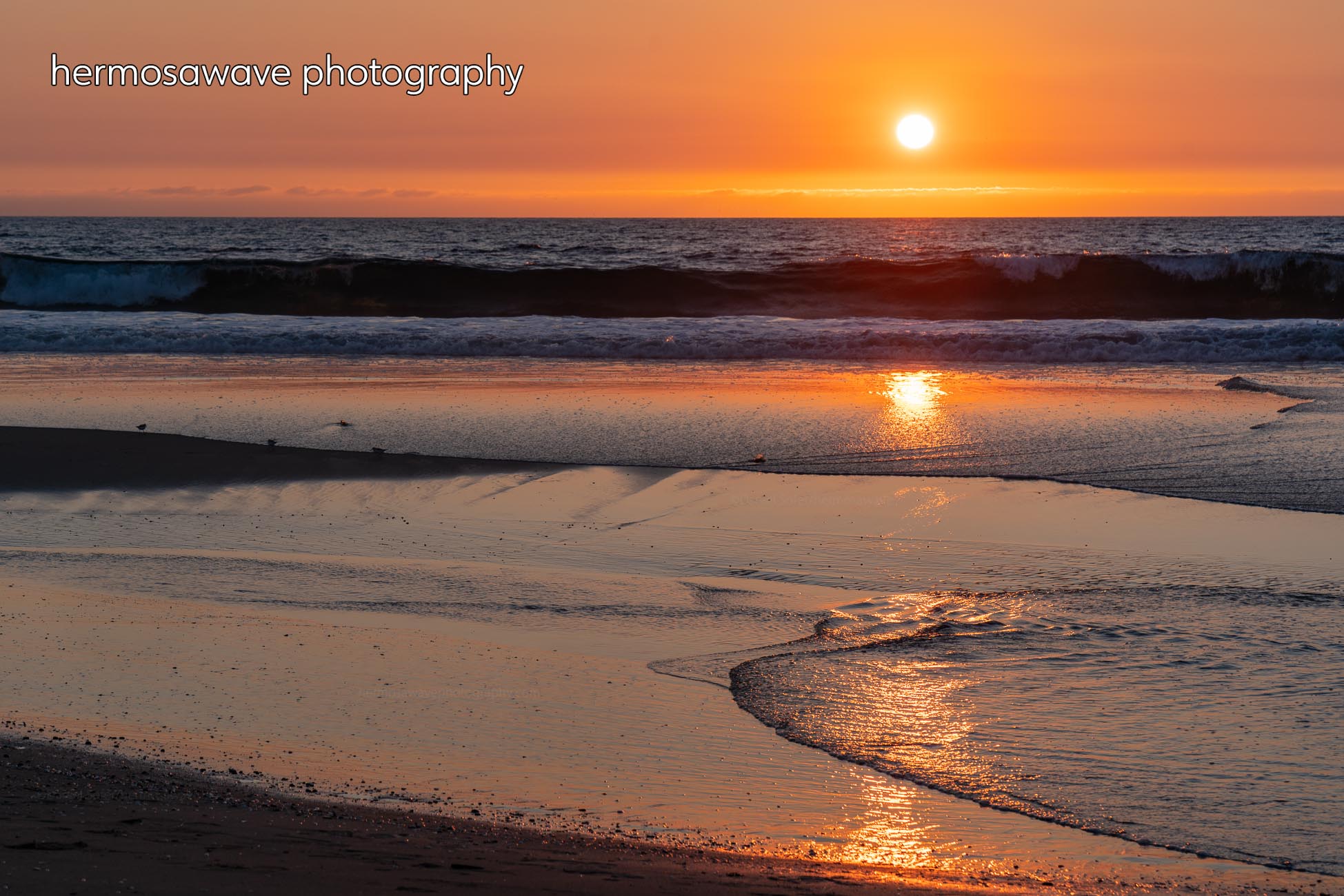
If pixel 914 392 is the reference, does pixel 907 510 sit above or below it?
below

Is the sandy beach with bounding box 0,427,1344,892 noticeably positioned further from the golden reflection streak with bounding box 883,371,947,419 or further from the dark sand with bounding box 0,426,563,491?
the golden reflection streak with bounding box 883,371,947,419

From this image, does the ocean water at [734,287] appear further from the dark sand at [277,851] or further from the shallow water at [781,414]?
the dark sand at [277,851]

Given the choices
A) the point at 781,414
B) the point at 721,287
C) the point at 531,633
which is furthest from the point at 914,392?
the point at 721,287

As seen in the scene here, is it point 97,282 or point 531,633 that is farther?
point 97,282

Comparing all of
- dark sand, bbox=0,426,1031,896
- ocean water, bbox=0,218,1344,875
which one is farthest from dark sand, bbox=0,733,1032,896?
ocean water, bbox=0,218,1344,875

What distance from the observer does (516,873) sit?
2.79m

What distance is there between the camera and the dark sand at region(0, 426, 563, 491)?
8.34 meters

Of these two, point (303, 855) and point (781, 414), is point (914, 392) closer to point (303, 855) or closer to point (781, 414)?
point (781, 414)

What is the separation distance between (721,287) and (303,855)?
86.0ft

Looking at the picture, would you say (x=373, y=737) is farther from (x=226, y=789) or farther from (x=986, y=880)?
(x=986, y=880)

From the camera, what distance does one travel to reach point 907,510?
7441 mm

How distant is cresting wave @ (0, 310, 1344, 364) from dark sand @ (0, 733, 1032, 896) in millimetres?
14838

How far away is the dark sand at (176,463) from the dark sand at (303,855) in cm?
538

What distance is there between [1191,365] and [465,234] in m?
63.8
